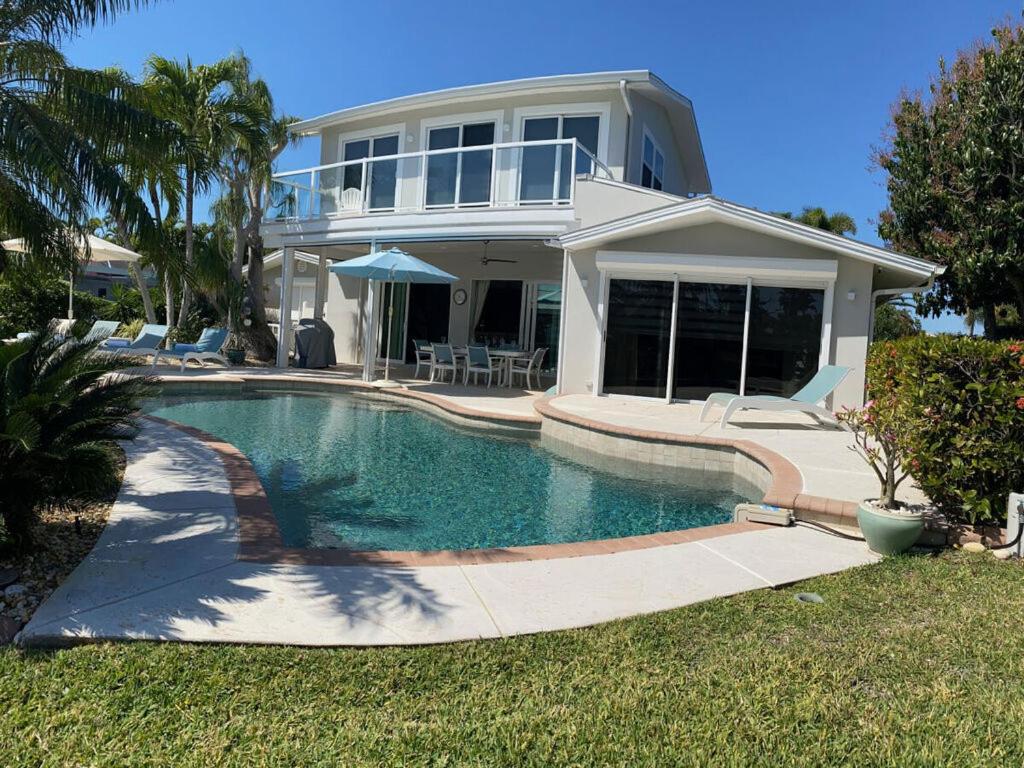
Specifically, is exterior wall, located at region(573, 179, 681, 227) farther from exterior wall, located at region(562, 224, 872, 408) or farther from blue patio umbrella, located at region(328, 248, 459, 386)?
blue patio umbrella, located at region(328, 248, 459, 386)

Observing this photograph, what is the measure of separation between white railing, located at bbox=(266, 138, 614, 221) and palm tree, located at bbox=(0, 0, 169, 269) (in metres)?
7.41

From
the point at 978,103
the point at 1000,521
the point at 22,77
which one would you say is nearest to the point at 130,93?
the point at 22,77

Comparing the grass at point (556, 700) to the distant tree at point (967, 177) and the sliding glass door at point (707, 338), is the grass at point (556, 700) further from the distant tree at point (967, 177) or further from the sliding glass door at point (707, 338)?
the distant tree at point (967, 177)

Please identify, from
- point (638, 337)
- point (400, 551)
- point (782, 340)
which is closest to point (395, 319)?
point (638, 337)

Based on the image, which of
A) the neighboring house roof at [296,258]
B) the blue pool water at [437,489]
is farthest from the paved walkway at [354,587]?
the neighboring house roof at [296,258]

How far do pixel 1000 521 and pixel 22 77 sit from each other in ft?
39.0

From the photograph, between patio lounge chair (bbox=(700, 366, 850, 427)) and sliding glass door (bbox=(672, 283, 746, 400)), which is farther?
sliding glass door (bbox=(672, 283, 746, 400))

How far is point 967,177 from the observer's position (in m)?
16.8

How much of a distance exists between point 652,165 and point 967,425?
1382cm

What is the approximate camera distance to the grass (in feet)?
8.47

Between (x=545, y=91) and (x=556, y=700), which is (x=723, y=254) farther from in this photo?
(x=556, y=700)

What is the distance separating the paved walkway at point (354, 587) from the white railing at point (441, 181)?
34.9 ft

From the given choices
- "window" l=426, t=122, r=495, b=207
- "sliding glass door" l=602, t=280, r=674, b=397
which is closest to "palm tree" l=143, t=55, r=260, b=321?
"window" l=426, t=122, r=495, b=207

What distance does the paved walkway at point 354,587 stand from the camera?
3.46m
